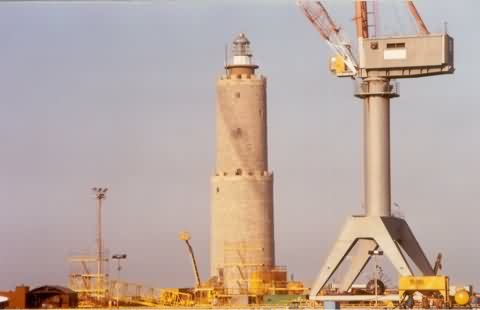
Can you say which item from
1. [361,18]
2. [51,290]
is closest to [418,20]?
[361,18]

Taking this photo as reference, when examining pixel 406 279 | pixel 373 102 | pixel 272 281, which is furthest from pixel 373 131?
pixel 272 281

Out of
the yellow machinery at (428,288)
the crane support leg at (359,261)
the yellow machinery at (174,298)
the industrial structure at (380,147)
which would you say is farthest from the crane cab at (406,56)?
the yellow machinery at (174,298)

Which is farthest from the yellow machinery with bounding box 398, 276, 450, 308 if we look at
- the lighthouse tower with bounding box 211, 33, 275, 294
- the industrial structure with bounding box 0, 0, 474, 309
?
the lighthouse tower with bounding box 211, 33, 275, 294

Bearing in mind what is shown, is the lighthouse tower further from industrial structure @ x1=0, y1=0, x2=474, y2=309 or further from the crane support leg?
the crane support leg

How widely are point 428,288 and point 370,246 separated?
11.9m

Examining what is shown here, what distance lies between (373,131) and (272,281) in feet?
112

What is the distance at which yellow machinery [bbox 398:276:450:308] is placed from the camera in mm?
145875

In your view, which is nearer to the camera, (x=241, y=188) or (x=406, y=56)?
(x=406, y=56)

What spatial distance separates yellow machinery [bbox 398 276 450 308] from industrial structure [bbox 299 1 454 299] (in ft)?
17.7

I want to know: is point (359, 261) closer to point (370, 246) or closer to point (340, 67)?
point (370, 246)

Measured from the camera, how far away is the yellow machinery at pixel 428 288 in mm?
145875

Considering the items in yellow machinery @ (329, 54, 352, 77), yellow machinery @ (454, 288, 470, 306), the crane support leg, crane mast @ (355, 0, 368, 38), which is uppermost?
crane mast @ (355, 0, 368, 38)

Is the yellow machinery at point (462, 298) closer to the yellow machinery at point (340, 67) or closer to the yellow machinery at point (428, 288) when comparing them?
the yellow machinery at point (428, 288)

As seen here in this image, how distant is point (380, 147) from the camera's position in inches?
6122
